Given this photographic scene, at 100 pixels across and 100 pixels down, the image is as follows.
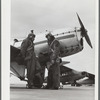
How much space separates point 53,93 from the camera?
2.44 meters

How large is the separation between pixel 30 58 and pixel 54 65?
0.63ft

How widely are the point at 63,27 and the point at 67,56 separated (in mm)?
216

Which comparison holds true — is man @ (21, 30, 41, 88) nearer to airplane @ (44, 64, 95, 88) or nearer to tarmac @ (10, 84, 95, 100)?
tarmac @ (10, 84, 95, 100)

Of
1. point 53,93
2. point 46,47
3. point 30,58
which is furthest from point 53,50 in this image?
point 53,93

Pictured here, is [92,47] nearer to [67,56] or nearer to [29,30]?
[67,56]

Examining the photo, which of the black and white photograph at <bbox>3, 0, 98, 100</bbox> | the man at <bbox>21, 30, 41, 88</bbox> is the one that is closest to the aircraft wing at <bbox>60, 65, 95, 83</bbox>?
the black and white photograph at <bbox>3, 0, 98, 100</bbox>

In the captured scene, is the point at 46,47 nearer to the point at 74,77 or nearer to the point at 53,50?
the point at 53,50

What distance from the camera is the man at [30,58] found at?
2398mm

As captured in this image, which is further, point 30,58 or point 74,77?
point 74,77

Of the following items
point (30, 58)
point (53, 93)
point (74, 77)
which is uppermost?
point (30, 58)

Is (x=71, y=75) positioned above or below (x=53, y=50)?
below

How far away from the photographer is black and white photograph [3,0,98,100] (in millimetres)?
2336

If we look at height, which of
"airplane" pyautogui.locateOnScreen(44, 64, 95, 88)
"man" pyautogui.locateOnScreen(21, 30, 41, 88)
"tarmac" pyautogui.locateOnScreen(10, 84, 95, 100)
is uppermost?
"man" pyautogui.locateOnScreen(21, 30, 41, 88)
